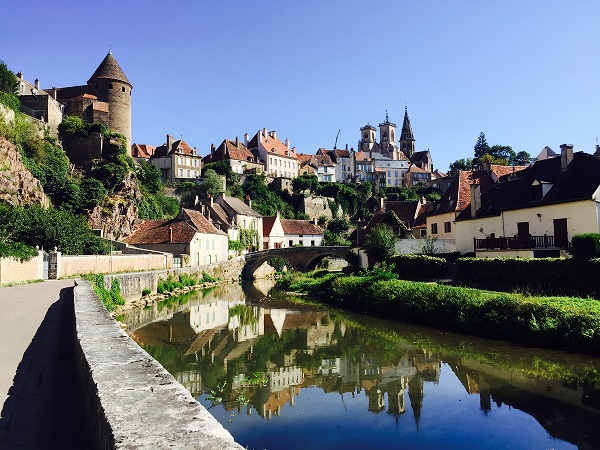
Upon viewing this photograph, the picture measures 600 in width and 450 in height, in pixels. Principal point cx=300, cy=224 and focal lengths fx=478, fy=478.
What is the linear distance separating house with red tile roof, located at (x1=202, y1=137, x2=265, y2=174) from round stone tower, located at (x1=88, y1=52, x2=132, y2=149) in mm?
18834

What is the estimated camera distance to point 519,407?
11000 mm

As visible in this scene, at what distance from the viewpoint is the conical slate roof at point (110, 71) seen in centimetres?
5938

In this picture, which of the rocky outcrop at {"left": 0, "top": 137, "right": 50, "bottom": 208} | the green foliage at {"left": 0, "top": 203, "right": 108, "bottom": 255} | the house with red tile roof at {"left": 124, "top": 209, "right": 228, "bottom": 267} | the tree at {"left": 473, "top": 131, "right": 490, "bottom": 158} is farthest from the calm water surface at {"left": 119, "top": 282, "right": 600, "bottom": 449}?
the tree at {"left": 473, "top": 131, "right": 490, "bottom": 158}

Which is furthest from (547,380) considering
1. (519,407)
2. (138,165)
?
(138,165)

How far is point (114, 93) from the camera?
194 feet

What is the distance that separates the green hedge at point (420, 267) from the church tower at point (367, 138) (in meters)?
99.9

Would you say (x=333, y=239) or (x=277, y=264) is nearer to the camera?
(x=277, y=264)

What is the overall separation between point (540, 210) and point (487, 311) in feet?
31.5

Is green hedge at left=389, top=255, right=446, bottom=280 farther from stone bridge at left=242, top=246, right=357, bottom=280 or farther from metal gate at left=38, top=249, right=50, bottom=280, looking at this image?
metal gate at left=38, top=249, right=50, bottom=280

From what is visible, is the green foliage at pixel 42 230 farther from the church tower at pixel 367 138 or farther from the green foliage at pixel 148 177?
the church tower at pixel 367 138

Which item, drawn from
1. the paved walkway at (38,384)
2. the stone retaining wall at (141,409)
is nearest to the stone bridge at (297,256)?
the paved walkway at (38,384)

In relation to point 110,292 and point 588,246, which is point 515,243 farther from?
point 110,292

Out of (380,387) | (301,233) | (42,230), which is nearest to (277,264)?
(301,233)

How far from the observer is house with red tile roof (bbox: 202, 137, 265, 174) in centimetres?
7638
